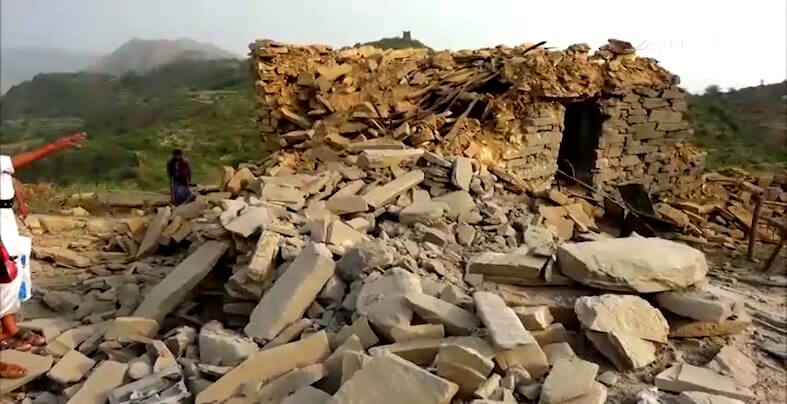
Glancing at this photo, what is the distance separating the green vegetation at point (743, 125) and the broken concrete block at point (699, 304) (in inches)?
435

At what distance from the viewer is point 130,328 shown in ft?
13.7

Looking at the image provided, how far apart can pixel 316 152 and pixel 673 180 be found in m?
6.18

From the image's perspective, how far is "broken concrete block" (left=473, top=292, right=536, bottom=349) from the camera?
3109mm

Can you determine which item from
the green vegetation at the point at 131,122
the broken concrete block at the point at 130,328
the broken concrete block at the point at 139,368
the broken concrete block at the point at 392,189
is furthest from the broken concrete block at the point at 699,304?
the green vegetation at the point at 131,122

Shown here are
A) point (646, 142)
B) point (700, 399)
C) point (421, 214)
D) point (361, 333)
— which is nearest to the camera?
point (700, 399)

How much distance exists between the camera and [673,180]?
1048 centimetres

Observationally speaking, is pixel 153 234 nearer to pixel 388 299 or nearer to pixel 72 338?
pixel 72 338

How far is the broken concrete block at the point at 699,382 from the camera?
3076mm

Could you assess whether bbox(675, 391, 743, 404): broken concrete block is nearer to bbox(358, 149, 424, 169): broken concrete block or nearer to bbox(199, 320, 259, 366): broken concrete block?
bbox(199, 320, 259, 366): broken concrete block

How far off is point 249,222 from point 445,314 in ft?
6.16

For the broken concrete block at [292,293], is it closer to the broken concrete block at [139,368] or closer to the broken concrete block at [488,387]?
the broken concrete block at [139,368]

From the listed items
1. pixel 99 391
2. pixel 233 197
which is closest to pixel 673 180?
pixel 233 197

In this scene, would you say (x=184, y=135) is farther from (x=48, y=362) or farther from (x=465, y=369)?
(x=465, y=369)

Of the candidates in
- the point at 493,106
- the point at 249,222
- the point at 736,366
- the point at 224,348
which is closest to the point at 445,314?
the point at 224,348
